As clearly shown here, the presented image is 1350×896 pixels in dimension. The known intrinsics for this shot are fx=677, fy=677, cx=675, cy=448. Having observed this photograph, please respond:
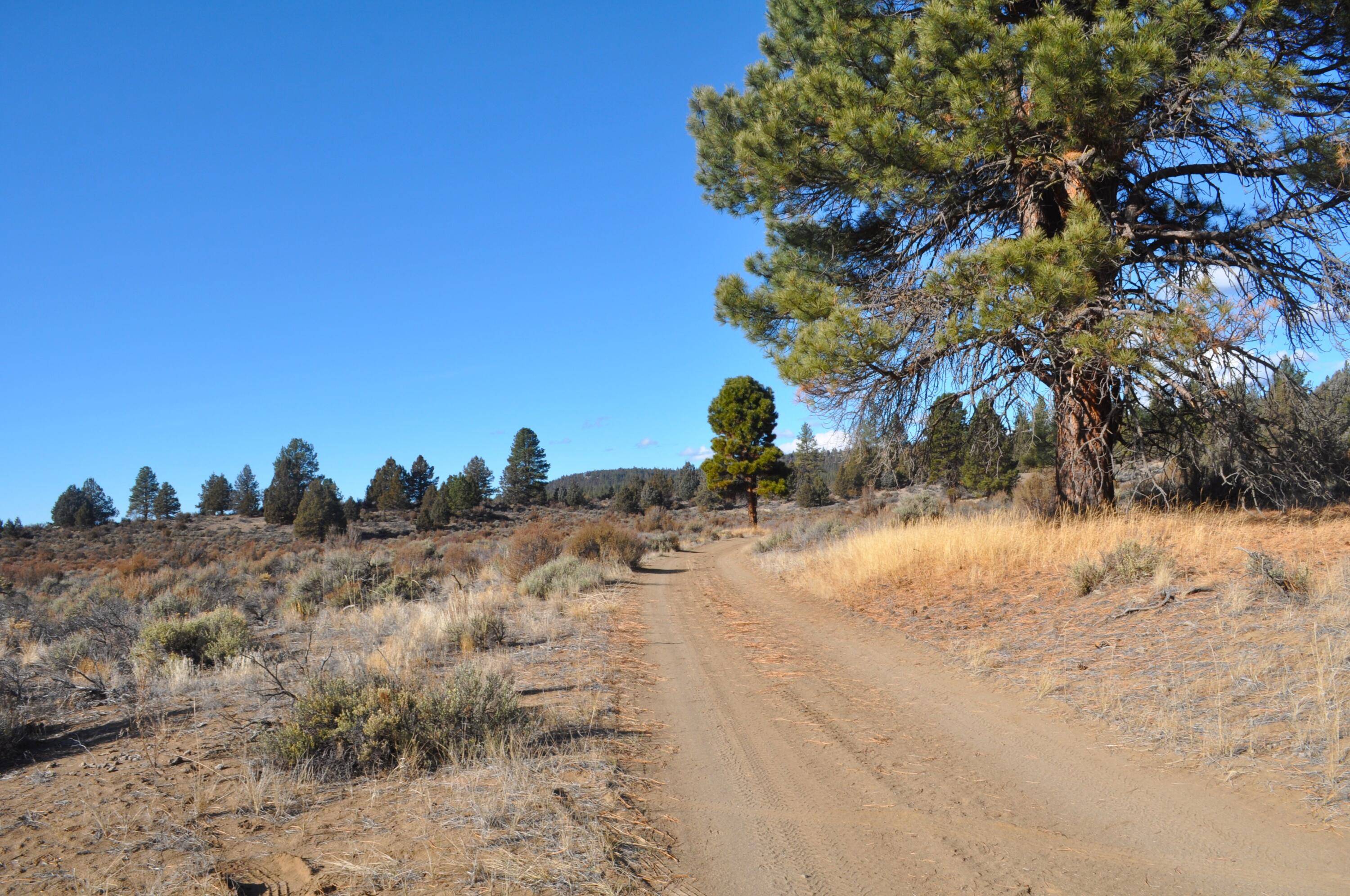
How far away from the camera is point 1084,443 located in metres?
9.64

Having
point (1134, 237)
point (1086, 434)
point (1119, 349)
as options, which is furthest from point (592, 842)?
point (1134, 237)

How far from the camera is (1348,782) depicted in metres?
3.31

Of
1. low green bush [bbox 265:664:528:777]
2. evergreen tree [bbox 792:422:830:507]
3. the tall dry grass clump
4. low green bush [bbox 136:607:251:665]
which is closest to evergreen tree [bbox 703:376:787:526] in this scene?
evergreen tree [bbox 792:422:830:507]

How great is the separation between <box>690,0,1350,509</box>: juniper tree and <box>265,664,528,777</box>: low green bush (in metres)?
5.96

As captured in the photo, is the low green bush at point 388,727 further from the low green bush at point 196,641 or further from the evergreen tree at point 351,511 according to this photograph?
the evergreen tree at point 351,511

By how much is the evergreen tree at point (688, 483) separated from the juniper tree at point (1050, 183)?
64.2m

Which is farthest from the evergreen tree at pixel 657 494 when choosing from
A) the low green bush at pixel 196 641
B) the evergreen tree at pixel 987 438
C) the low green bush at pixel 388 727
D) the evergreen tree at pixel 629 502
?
the low green bush at pixel 388 727

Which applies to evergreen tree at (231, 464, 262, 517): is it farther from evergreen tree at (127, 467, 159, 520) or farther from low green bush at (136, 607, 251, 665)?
low green bush at (136, 607, 251, 665)

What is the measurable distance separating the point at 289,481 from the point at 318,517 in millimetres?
20845

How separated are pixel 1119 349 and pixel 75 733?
10.5 meters

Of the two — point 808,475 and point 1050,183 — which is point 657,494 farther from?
point 1050,183

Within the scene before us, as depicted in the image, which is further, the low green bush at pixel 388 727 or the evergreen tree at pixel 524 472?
the evergreen tree at pixel 524 472

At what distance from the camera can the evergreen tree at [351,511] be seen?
45.8m

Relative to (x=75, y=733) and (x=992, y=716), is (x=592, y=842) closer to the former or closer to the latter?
(x=992, y=716)
